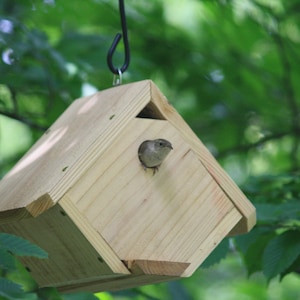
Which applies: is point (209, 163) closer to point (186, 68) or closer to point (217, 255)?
point (217, 255)

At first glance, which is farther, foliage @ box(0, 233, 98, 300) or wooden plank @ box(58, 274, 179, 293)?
wooden plank @ box(58, 274, 179, 293)

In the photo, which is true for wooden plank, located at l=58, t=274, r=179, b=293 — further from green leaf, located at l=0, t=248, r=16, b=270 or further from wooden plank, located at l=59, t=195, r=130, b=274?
green leaf, located at l=0, t=248, r=16, b=270

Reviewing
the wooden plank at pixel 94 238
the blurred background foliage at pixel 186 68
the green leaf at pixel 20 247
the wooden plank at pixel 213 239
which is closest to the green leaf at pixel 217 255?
the wooden plank at pixel 213 239

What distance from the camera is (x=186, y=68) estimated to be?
5.61 m

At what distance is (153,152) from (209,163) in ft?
0.99

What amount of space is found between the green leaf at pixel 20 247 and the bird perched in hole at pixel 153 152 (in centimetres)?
59

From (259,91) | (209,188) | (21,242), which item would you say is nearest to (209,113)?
(259,91)

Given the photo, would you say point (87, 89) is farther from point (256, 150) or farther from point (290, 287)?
point (290, 287)

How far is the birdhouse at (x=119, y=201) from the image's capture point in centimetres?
264

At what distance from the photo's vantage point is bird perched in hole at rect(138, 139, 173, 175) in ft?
9.11

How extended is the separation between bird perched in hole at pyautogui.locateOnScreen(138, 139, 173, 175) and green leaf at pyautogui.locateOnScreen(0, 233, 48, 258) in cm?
Answer: 59

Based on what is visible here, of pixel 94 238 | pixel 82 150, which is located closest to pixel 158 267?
pixel 94 238

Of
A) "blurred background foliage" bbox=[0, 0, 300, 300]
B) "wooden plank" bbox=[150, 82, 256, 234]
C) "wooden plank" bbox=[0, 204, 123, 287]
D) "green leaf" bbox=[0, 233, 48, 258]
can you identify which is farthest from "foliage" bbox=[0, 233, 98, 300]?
"blurred background foliage" bbox=[0, 0, 300, 300]

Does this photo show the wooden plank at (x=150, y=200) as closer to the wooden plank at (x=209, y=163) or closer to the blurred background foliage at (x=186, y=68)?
the wooden plank at (x=209, y=163)
